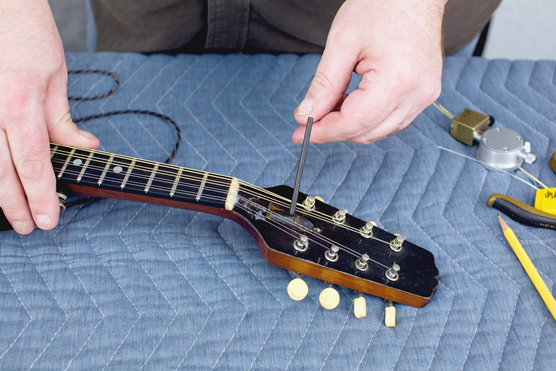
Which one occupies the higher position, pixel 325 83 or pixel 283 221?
pixel 325 83

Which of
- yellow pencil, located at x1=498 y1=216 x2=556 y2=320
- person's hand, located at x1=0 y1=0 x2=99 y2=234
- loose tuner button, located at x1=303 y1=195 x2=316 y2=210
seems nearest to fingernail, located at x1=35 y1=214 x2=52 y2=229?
person's hand, located at x1=0 y1=0 x2=99 y2=234

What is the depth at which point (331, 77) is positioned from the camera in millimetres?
566

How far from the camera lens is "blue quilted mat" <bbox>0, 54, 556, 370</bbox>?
505 mm

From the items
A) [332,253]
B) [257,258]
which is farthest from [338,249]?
[257,258]

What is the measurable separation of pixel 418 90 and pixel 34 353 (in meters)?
0.60

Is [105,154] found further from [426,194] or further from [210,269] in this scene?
[426,194]

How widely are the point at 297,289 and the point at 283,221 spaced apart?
3.7 inches

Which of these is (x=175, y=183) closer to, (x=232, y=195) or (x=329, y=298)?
(x=232, y=195)

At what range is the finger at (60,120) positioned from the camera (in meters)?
0.59

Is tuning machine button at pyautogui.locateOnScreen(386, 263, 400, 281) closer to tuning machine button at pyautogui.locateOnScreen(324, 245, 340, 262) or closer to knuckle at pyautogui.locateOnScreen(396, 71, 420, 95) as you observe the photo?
tuning machine button at pyautogui.locateOnScreen(324, 245, 340, 262)

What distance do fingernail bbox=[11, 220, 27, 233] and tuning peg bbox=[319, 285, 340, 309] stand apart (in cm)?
42

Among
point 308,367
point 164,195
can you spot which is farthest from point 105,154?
point 308,367

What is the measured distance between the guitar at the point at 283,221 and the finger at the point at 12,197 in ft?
0.18

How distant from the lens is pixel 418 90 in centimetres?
56
